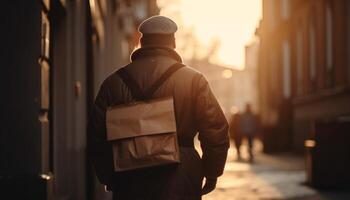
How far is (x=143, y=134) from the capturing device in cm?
374

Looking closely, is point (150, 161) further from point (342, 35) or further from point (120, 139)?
point (342, 35)

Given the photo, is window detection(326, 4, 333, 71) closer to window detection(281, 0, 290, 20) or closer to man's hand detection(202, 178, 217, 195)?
window detection(281, 0, 290, 20)

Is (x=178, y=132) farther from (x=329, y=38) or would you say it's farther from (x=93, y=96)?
(x=329, y=38)

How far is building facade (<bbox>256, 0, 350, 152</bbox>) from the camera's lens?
666 inches

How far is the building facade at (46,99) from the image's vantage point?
489 cm

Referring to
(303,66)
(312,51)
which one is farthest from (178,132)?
(303,66)

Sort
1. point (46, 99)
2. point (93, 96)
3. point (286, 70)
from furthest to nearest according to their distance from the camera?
point (286, 70)
point (93, 96)
point (46, 99)

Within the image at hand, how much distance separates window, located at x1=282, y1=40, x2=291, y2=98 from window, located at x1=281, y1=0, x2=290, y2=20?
978 mm

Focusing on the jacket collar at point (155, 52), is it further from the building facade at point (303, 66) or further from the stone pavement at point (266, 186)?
the building facade at point (303, 66)

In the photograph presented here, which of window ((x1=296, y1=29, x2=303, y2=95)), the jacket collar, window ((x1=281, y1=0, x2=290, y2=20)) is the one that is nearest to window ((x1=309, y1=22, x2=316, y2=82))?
window ((x1=296, y1=29, x2=303, y2=95))

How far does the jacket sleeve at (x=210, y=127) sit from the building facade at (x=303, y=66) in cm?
706

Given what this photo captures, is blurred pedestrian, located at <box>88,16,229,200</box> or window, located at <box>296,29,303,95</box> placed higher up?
window, located at <box>296,29,303,95</box>

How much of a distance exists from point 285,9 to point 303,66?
4.53 m

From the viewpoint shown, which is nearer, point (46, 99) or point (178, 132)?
point (178, 132)
